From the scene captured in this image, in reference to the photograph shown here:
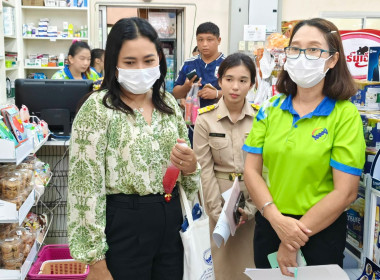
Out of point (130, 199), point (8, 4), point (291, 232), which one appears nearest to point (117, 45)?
point (130, 199)

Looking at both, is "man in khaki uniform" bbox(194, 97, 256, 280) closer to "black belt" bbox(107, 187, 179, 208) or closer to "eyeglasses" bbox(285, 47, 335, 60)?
"eyeglasses" bbox(285, 47, 335, 60)

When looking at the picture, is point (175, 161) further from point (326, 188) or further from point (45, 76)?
point (45, 76)

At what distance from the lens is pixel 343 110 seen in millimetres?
1667

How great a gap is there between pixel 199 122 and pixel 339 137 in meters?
1.10

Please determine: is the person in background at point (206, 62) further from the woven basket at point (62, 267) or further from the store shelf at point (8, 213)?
the store shelf at point (8, 213)

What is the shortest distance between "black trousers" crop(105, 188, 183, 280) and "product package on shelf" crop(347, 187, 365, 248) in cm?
88

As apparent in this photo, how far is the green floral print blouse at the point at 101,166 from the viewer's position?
1453 millimetres

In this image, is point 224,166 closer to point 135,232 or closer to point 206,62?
point 135,232

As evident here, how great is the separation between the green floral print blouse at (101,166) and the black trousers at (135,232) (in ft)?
0.12

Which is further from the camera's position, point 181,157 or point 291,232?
point 291,232

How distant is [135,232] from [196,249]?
0.76ft

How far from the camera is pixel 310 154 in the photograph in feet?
5.37

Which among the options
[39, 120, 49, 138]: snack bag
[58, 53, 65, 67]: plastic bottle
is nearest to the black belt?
[39, 120, 49, 138]: snack bag

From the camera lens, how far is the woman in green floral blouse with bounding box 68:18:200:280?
1.46 metres
